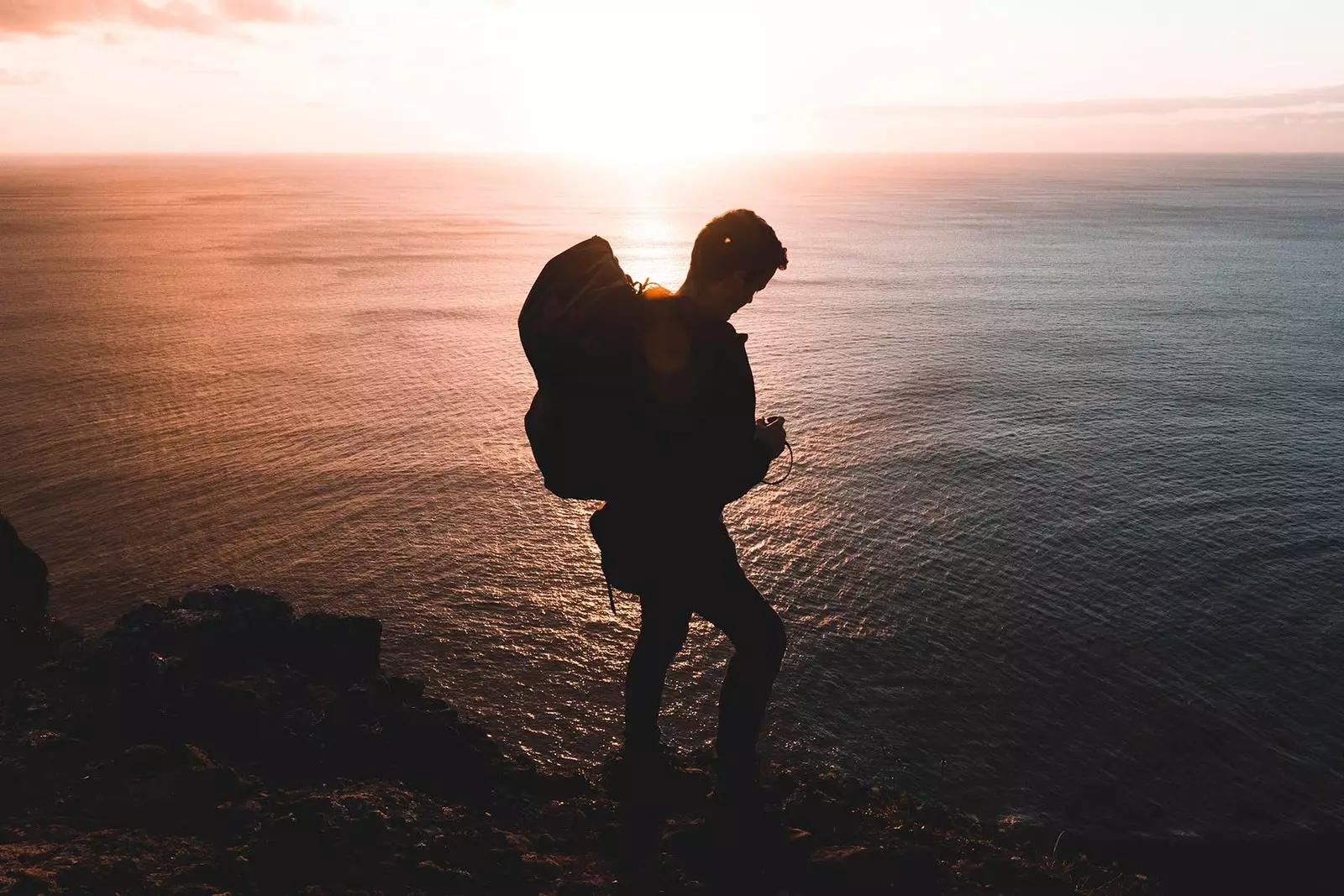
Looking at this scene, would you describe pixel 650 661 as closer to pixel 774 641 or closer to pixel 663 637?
pixel 663 637

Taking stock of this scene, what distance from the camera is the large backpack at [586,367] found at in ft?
10.7

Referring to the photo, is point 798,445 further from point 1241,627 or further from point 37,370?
point 37,370

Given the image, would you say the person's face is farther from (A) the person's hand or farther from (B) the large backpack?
(A) the person's hand

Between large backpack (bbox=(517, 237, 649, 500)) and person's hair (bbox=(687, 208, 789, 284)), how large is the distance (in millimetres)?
299

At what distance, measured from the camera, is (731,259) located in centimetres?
340

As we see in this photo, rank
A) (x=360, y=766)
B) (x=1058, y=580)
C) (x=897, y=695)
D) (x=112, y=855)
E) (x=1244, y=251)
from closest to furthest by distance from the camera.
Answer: (x=112, y=855)
(x=360, y=766)
(x=897, y=695)
(x=1058, y=580)
(x=1244, y=251)

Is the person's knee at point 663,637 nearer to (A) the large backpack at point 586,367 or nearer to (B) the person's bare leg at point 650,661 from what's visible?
(B) the person's bare leg at point 650,661

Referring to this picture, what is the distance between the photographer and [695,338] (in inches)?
129

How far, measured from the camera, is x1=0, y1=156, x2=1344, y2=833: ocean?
729 cm

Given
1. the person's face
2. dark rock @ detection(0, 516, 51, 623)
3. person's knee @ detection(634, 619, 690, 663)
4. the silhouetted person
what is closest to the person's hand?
the silhouetted person

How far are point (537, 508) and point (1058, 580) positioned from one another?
Answer: 20.9 ft

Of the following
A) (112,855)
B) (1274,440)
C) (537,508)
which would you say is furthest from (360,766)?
(1274,440)

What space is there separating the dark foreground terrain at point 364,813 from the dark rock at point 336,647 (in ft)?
0.09

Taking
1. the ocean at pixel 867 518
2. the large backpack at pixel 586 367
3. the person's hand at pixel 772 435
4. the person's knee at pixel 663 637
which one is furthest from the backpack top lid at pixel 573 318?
the ocean at pixel 867 518
